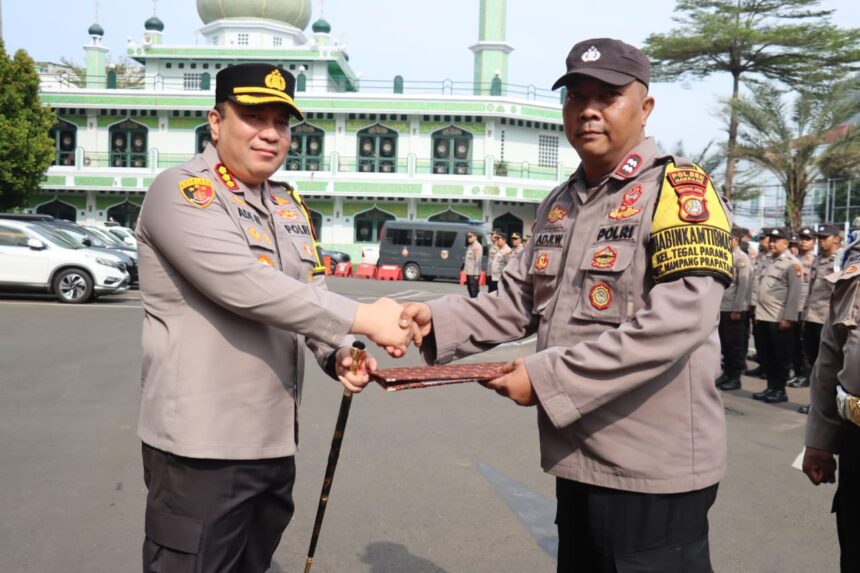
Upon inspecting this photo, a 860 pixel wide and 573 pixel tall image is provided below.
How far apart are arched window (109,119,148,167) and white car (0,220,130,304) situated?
87.2 ft

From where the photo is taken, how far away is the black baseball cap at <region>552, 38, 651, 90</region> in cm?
231

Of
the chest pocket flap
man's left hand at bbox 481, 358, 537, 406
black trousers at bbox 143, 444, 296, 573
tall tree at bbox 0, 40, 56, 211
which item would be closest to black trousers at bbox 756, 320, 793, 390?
the chest pocket flap

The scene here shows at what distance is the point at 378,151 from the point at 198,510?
37.9 m

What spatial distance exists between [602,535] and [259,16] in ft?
144

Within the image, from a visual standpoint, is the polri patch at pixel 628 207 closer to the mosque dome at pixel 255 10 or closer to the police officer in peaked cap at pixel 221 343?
the police officer in peaked cap at pixel 221 343

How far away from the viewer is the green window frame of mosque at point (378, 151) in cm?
3953

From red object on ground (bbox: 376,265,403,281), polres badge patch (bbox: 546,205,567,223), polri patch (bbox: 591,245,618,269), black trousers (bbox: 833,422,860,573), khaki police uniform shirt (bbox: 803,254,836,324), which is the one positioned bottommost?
red object on ground (bbox: 376,265,403,281)

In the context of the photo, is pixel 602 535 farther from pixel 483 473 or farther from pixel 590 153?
pixel 483 473

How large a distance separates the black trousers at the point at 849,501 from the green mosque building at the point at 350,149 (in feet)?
116

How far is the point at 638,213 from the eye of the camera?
2.29 meters

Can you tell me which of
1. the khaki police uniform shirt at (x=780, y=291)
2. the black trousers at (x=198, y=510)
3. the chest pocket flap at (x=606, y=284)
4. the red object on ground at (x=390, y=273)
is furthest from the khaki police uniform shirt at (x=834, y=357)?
the red object on ground at (x=390, y=273)

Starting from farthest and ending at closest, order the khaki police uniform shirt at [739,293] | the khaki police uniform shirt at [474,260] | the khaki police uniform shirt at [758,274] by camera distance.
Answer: the khaki police uniform shirt at [474,260], the khaki police uniform shirt at [758,274], the khaki police uniform shirt at [739,293]

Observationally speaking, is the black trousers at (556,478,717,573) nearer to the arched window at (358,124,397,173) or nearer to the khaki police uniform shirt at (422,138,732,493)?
the khaki police uniform shirt at (422,138,732,493)

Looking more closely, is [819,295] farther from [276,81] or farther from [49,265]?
[49,265]
